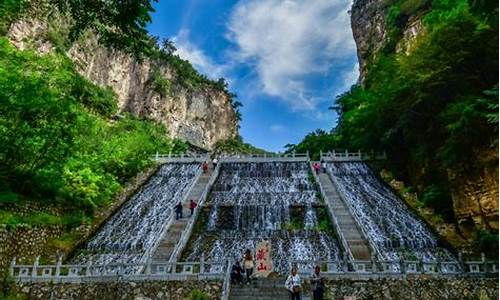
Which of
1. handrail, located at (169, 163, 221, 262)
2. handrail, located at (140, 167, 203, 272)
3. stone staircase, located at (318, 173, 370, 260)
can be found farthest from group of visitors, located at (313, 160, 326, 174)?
handrail, located at (140, 167, 203, 272)

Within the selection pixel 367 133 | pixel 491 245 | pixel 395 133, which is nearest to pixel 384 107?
pixel 395 133

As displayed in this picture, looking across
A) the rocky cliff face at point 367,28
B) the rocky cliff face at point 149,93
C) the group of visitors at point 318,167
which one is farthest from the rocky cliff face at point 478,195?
the rocky cliff face at point 149,93

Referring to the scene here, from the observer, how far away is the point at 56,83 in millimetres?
18844

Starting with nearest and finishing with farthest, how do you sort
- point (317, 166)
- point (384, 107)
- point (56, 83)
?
point (56, 83) < point (384, 107) < point (317, 166)

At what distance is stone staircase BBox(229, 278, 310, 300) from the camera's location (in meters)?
12.2

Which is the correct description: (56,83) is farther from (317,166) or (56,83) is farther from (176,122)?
(176,122)

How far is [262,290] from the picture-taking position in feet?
41.0

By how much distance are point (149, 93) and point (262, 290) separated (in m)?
49.4

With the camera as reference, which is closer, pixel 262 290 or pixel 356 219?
pixel 262 290

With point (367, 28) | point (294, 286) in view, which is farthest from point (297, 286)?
point (367, 28)

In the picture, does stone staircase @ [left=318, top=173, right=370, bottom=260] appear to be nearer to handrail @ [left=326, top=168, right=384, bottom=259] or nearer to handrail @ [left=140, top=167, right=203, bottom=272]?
handrail @ [left=326, top=168, right=384, bottom=259]

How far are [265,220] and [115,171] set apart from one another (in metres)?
10.8

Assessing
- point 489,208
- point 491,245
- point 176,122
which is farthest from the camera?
point 176,122

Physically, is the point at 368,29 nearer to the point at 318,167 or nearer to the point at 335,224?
the point at 318,167
